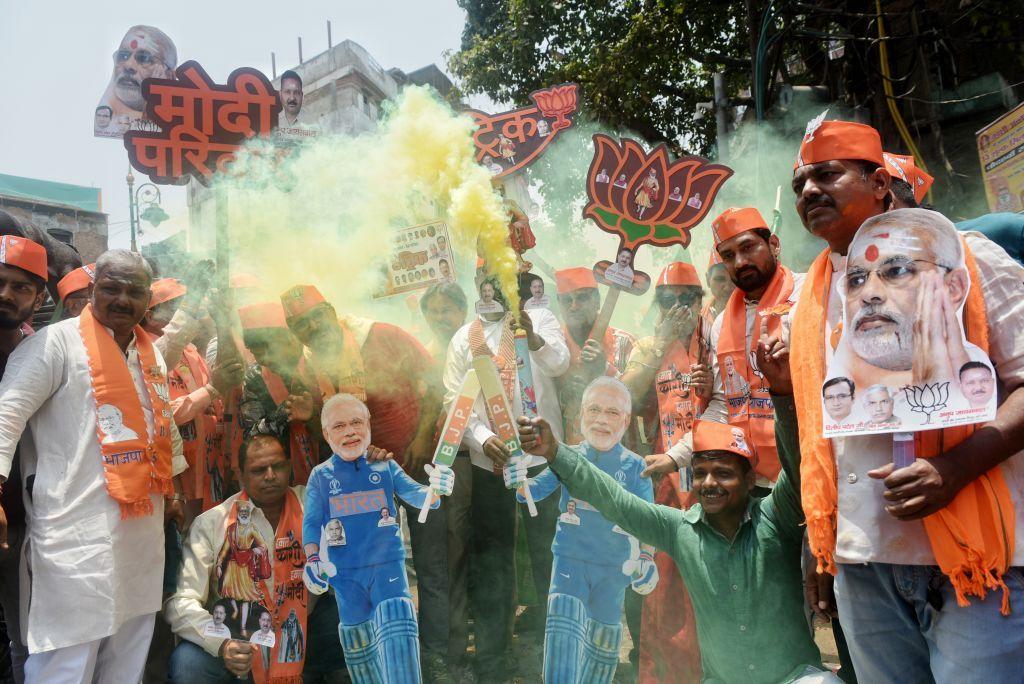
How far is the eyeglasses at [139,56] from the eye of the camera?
3996 millimetres

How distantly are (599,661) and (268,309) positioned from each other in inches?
100

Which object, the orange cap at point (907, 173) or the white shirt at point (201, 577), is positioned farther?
the white shirt at point (201, 577)

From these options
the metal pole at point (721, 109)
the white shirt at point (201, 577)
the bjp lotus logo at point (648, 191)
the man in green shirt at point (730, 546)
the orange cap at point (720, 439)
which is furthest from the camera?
the metal pole at point (721, 109)

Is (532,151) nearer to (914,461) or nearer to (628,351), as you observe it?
(628,351)

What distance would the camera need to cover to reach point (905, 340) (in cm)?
198

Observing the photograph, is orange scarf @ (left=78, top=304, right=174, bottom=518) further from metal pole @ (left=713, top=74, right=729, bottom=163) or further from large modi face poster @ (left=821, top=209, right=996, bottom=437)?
metal pole @ (left=713, top=74, right=729, bottom=163)

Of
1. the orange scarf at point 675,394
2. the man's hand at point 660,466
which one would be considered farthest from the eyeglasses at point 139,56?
the man's hand at point 660,466

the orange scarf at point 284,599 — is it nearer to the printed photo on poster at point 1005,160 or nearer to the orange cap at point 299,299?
the orange cap at point 299,299

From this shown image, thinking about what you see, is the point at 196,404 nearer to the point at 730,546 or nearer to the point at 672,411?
the point at 672,411

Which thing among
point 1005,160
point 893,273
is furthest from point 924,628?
point 1005,160

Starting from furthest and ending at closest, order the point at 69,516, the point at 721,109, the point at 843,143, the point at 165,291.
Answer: the point at 721,109, the point at 165,291, the point at 69,516, the point at 843,143

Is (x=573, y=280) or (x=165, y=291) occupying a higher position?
(x=165, y=291)

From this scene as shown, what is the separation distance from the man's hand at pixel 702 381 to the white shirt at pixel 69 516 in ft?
8.97

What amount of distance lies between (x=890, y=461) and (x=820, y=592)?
745 mm
